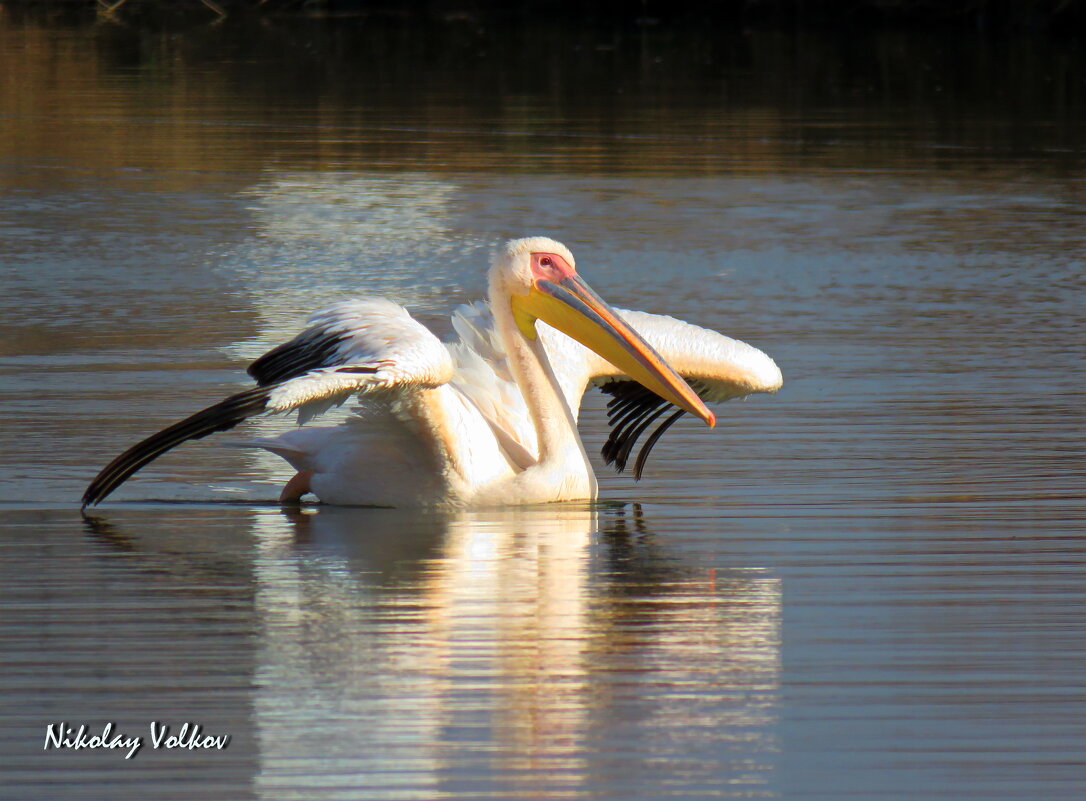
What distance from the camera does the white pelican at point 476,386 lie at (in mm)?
6000

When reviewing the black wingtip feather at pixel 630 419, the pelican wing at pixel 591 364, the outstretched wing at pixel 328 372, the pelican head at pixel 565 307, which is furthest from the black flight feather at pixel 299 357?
the black wingtip feather at pixel 630 419

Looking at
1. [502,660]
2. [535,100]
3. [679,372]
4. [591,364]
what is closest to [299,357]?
[591,364]

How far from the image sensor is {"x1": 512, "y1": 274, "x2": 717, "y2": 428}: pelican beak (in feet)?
21.6

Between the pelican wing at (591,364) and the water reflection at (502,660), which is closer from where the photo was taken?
the water reflection at (502,660)

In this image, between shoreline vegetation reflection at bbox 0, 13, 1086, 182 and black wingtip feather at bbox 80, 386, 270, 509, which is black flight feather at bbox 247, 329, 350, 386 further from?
shoreline vegetation reflection at bbox 0, 13, 1086, 182

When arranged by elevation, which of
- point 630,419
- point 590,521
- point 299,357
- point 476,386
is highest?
point 299,357

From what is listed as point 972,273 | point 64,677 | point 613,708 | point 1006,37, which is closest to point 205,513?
point 64,677

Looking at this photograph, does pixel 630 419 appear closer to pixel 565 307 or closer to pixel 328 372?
pixel 565 307

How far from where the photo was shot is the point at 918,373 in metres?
8.55

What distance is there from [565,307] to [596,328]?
0.37ft

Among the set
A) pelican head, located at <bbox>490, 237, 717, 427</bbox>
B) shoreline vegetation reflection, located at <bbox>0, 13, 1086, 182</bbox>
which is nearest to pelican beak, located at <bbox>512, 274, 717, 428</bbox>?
pelican head, located at <bbox>490, 237, 717, 427</bbox>

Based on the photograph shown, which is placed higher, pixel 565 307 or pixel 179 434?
pixel 565 307

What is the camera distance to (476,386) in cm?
681

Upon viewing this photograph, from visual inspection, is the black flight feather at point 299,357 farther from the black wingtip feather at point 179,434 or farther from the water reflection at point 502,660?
the water reflection at point 502,660
